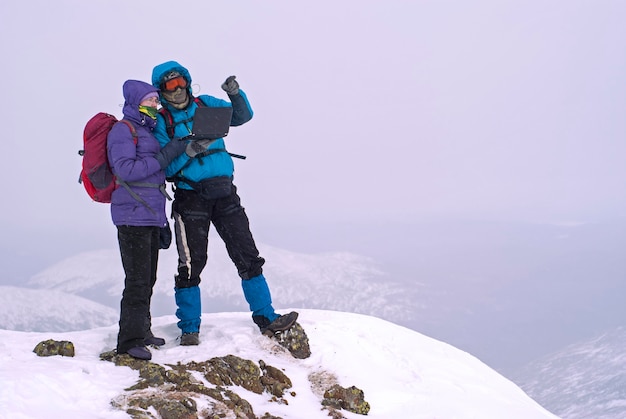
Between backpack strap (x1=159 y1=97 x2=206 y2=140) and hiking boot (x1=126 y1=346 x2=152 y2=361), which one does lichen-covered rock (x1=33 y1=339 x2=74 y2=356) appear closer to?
hiking boot (x1=126 y1=346 x2=152 y2=361)

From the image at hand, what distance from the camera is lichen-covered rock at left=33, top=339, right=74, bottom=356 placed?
627 cm

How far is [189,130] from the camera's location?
275 inches

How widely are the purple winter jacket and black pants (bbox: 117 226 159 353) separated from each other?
0.19 metres

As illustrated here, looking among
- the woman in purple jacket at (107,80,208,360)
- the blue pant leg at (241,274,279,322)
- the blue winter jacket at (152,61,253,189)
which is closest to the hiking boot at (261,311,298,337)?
the blue pant leg at (241,274,279,322)

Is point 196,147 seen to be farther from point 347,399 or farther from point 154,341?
point 347,399

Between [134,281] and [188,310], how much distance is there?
1267 millimetres

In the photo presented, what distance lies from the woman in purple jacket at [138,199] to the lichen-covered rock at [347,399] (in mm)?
2304

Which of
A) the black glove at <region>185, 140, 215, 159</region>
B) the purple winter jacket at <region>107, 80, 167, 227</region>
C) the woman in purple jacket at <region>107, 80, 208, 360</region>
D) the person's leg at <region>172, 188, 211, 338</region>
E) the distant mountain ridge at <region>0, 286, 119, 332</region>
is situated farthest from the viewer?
the distant mountain ridge at <region>0, 286, 119, 332</region>

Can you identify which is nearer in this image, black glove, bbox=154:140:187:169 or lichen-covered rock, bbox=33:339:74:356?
lichen-covered rock, bbox=33:339:74:356

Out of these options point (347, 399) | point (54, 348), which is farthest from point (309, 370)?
point (54, 348)

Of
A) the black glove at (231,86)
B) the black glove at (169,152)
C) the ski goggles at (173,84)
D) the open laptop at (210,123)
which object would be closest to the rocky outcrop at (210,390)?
the black glove at (169,152)

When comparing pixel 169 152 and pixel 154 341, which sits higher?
pixel 169 152

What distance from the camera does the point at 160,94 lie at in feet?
22.9

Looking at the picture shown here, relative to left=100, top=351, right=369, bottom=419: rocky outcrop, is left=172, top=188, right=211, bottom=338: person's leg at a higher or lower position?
higher
